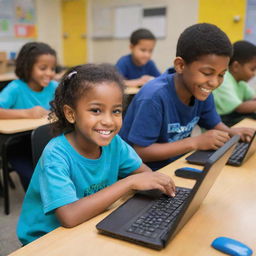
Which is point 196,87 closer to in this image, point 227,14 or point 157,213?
point 157,213

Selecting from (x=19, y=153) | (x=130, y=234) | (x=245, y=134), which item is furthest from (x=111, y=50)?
(x=130, y=234)

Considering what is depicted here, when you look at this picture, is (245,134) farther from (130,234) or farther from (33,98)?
(33,98)

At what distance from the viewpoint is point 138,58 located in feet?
11.3

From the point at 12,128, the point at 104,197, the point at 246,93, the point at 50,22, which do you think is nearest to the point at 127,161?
the point at 104,197

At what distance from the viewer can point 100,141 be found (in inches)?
37.9

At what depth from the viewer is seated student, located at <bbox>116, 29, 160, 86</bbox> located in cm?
344

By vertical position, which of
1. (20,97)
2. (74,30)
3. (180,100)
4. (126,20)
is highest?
(126,20)

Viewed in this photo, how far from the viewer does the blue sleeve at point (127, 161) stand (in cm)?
110

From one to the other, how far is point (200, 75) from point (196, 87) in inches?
2.4

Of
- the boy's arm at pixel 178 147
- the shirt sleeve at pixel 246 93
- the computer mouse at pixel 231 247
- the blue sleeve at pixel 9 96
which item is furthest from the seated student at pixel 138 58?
the computer mouse at pixel 231 247

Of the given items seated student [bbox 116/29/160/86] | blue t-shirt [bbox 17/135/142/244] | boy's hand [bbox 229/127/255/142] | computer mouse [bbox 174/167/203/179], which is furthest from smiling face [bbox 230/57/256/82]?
blue t-shirt [bbox 17/135/142/244]

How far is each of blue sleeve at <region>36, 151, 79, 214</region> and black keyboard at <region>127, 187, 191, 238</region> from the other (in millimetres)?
177

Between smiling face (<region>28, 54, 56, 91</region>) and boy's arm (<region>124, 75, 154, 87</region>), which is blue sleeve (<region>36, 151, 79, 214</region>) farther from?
boy's arm (<region>124, 75, 154, 87</region>)

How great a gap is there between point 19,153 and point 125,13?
3.47 m
